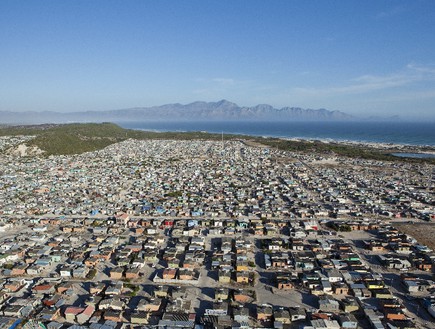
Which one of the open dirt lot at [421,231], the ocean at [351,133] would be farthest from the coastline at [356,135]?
the open dirt lot at [421,231]

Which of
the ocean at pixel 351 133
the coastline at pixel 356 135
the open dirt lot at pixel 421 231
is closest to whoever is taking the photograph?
the open dirt lot at pixel 421 231

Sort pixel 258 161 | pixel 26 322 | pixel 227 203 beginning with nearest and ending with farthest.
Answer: pixel 26 322 → pixel 227 203 → pixel 258 161

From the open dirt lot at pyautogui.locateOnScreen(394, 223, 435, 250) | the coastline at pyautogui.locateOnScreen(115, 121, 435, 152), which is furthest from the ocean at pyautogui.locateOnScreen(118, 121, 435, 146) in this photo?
the open dirt lot at pyautogui.locateOnScreen(394, 223, 435, 250)

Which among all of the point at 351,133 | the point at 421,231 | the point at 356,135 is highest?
the point at 351,133

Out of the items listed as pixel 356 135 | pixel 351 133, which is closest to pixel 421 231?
pixel 356 135

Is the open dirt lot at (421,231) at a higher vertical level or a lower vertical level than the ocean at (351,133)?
lower

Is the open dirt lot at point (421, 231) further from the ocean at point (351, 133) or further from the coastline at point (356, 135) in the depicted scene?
the ocean at point (351, 133)

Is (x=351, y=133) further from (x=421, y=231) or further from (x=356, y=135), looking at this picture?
(x=421, y=231)

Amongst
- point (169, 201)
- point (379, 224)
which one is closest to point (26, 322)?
point (169, 201)

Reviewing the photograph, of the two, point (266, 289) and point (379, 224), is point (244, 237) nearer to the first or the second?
point (266, 289)

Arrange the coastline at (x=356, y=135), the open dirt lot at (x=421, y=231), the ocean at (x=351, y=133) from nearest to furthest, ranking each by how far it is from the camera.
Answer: the open dirt lot at (x=421, y=231), the coastline at (x=356, y=135), the ocean at (x=351, y=133)

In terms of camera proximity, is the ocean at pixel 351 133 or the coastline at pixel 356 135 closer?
the coastline at pixel 356 135
